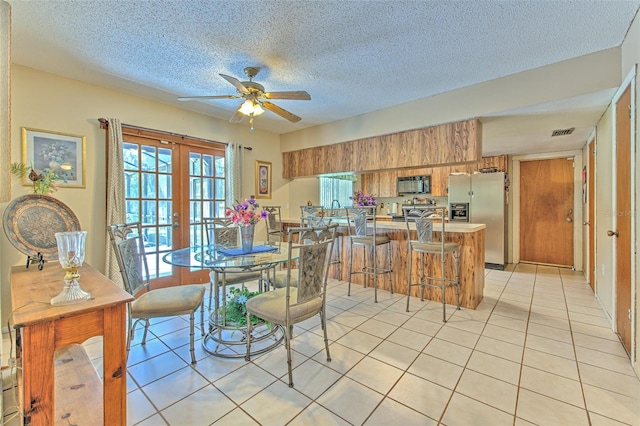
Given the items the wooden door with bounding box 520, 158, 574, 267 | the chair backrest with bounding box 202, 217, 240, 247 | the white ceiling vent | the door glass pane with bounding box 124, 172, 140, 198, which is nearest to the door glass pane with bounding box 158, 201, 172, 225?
the door glass pane with bounding box 124, 172, 140, 198

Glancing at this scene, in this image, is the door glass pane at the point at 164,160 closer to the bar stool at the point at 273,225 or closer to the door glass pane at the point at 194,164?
the door glass pane at the point at 194,164

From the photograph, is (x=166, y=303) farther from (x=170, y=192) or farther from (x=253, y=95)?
(x=170, y=192)

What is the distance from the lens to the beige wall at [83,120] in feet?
8.98

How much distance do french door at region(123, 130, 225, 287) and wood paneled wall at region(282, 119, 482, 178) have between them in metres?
1.55

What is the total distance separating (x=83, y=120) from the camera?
316cm

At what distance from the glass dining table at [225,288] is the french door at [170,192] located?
3.91ft

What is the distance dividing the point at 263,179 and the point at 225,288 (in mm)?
2990

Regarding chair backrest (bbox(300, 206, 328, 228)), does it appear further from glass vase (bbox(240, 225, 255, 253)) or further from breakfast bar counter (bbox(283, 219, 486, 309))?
glass vase (bbox(240, 225, 255, 253))

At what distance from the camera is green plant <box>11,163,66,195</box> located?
8.48 ft

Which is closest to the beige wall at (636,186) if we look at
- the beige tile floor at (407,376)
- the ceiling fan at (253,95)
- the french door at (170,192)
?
the beige tile floor at (407,376)

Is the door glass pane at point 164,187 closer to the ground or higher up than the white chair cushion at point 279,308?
higher up

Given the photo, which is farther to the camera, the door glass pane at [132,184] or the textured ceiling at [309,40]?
the door glass pane at [132,184]

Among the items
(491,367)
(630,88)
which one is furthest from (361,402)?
(630,88)

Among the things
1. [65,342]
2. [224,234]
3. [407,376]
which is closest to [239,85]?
[224,234]
